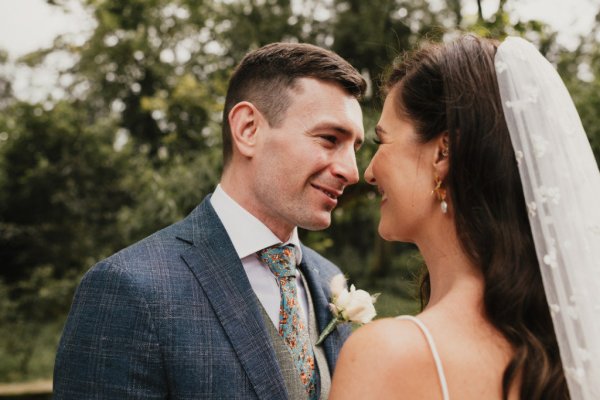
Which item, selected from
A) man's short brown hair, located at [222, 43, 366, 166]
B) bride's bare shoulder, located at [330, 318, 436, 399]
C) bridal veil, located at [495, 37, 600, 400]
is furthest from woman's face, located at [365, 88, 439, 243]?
man's short brown hair, located at [222, 43, 366, 166]

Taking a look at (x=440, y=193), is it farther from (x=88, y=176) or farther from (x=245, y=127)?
(x=88, y=176)

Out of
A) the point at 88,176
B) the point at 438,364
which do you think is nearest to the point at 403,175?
the point at 438,364

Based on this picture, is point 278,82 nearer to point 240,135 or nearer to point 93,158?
point 240,135

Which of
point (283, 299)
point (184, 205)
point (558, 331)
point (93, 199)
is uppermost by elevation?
point (93, 199)

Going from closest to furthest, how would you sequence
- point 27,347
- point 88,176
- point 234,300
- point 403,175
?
point 403,175, point 234,300, point 27,347, point 88,176

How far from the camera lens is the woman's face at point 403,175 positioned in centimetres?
164

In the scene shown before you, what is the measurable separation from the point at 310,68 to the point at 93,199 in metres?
12.9

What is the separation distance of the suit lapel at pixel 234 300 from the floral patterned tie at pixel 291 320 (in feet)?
0.53

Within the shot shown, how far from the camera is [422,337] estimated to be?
54.4 inches

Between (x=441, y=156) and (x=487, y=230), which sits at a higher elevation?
(x=441, y=156)

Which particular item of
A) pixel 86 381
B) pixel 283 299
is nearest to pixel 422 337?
pixel 283 299

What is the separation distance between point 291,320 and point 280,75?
3.29 ft

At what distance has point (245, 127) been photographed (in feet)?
8.07

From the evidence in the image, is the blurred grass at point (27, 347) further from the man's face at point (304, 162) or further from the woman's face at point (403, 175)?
the woman's face at point (403, 175)
